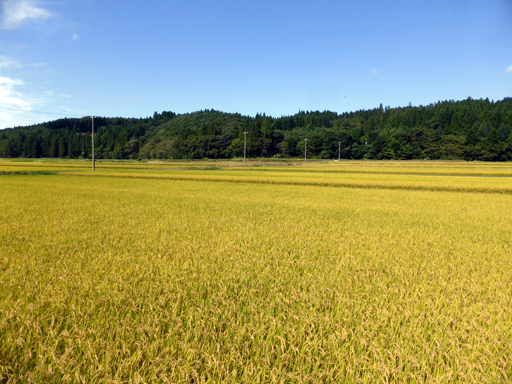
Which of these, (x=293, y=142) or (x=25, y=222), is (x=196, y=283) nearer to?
(x=25, y=222)

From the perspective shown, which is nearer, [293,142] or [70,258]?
[70,258]

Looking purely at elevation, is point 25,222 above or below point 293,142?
below

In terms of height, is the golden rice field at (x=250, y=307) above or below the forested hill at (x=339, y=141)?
below

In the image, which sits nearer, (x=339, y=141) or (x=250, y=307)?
(x=250, y=307)

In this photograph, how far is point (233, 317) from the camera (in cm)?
391

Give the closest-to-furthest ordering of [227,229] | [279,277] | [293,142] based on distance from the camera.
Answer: [279,277], [227,229], [293,142]

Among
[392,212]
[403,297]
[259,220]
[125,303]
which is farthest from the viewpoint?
[392,212]

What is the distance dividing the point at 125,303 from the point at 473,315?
481 centimetres

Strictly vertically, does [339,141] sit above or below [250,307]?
above

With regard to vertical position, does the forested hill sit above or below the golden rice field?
above

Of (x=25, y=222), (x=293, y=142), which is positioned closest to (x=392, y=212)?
(x=25, y=222)

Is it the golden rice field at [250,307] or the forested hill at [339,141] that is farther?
the forested hill at [339,141]

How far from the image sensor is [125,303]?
4348 millimetres

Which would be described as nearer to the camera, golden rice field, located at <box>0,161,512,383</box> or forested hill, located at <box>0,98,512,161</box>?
golden rice field, located at <box>0,161,512,383</box>
